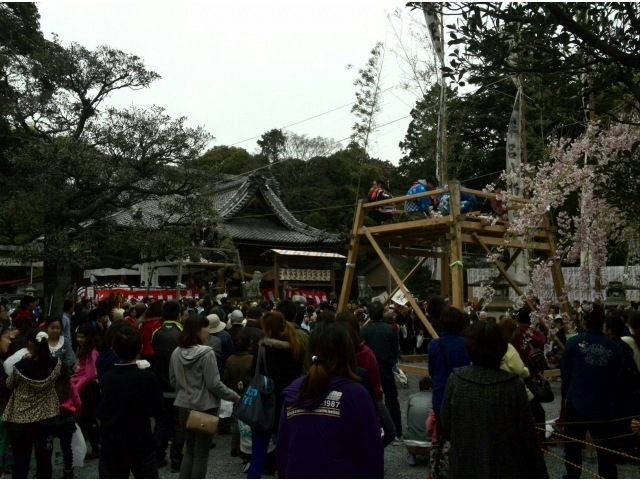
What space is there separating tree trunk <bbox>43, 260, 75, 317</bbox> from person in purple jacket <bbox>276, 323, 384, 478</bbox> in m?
11.1

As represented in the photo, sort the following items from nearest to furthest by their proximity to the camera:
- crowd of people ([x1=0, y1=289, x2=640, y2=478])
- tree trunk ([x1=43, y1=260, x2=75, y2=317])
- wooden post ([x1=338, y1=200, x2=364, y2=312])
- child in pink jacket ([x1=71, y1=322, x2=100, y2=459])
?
crowd of people ([x1=0, y1=289, x2=640, y2=478]) < child in pink jacket ([x1=71, y1=322, x2=100, y2=459]) < wooden post ([x1=338, y1=200, x2=364, y2=312]) < tree trunk ([x1=43, y1=260, x2=75, y2=317])

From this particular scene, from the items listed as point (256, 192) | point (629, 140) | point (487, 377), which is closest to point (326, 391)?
point (487, 377)

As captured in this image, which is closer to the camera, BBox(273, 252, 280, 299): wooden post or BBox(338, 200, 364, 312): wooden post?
BBox(338, 200, 364, 312): wooden post

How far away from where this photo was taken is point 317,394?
9.28 ft

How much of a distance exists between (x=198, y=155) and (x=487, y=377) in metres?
11.3

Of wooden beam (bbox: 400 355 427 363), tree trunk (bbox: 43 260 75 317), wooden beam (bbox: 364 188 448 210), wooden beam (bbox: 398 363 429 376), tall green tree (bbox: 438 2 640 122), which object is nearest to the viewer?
tall green tree (bbox: 438 2 640 122)

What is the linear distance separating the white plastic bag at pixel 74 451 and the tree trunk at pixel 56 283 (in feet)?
24.7

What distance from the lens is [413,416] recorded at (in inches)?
246

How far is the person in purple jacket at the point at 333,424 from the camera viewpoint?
2.75m

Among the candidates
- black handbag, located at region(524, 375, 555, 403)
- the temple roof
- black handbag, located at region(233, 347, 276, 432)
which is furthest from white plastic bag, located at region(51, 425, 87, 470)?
the temple roof

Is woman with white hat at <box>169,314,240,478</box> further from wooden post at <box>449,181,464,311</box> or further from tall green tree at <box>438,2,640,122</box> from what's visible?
wooden post at <box>449,181,464,311</box>

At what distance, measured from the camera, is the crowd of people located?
2.88 metres

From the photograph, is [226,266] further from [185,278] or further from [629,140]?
[629,140]

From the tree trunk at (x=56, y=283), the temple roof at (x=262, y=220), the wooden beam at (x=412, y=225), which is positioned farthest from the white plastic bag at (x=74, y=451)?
the temple roof at (x=262, y=220)
